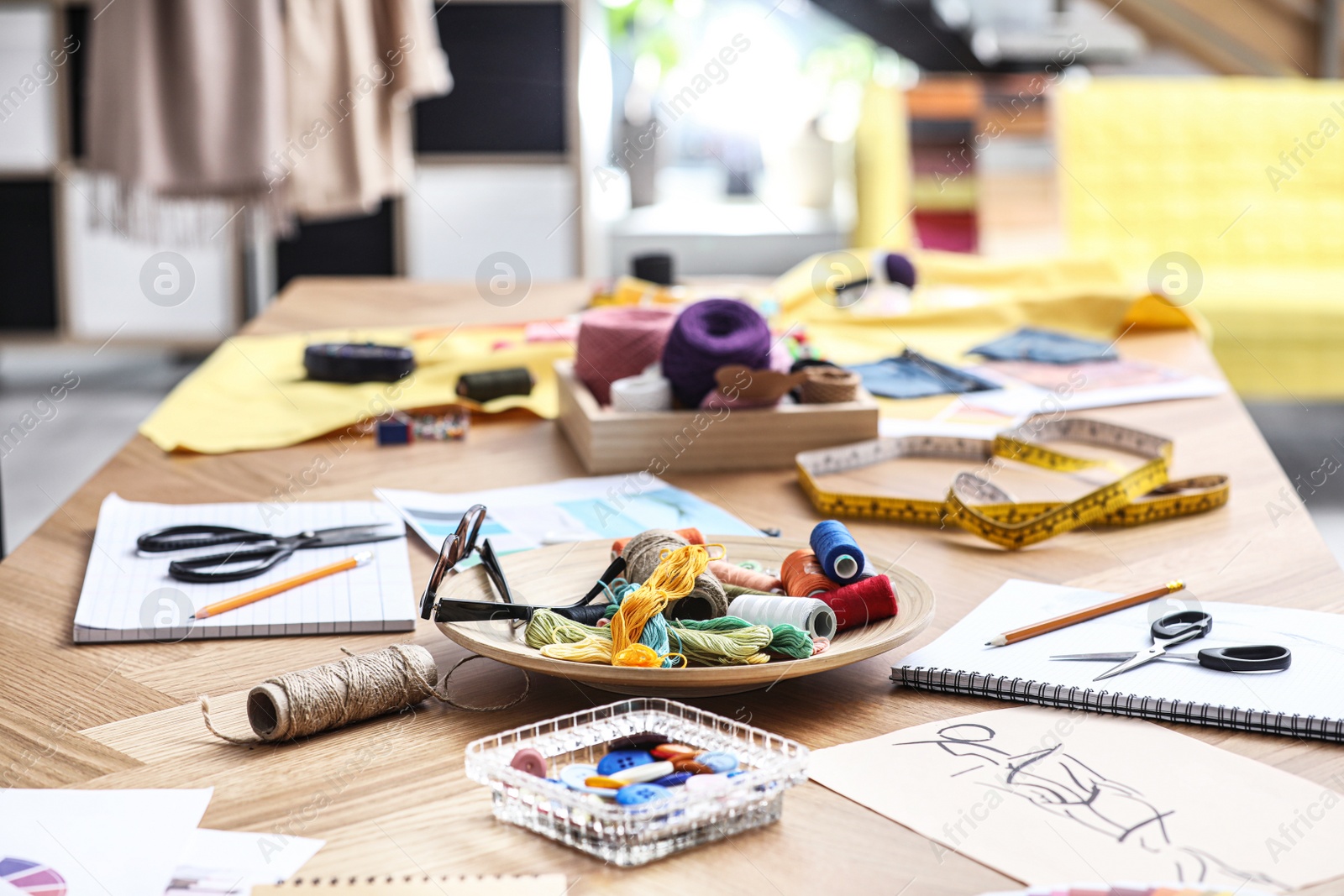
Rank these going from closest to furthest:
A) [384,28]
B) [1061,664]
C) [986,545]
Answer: [1061,664], [986,545], [384,28]

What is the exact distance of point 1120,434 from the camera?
1368 millimetres

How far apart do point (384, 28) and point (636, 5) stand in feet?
4.78

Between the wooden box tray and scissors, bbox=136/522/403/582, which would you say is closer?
scissors, bbox=136/522/403/582

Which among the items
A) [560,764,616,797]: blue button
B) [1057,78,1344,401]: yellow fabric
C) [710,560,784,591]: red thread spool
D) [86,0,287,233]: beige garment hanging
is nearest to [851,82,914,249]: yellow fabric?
[1057,78,1344,401]: yellow fabric

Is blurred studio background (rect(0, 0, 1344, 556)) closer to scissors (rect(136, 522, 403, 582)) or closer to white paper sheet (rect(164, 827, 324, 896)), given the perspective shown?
scissors (rect(136, 522, 403, 582))

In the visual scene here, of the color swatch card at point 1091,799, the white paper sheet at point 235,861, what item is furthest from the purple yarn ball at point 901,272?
the white paper sheet at point 235,861

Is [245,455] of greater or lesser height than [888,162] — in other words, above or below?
below

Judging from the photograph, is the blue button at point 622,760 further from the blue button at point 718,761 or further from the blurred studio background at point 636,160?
the blurred studio background at point 636,160

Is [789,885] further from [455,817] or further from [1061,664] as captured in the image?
[1061,664]

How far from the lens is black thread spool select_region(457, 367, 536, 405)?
1538 millimetres

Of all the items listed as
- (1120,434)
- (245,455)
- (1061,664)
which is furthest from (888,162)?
(1061,664)

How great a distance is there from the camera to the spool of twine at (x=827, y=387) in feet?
4.46

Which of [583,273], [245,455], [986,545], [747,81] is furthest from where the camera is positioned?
[747,81]

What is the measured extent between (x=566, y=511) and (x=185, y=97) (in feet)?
8.78
